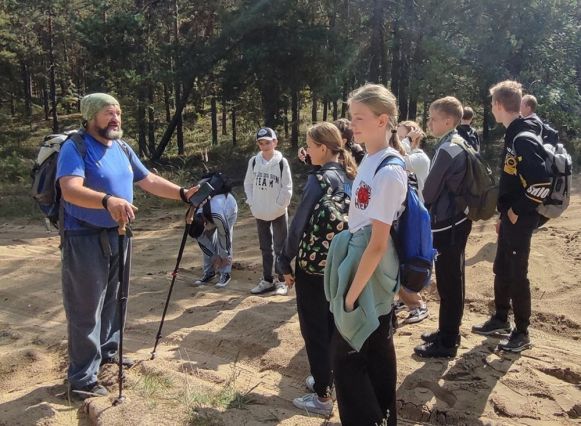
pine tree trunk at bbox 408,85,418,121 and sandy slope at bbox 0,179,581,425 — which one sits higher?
pine tree trunk at bbox 408,85,418,121

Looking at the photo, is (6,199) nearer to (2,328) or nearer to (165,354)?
(2,328)

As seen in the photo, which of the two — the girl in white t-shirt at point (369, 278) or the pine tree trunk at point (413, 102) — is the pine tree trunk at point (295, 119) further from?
the girl in white t-shirt at point (369, 278)

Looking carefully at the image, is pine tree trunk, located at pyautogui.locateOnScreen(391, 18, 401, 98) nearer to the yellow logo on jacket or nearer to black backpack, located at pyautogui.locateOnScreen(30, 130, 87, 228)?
the yellow logo on jacket

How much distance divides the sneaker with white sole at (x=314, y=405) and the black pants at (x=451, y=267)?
121 cm

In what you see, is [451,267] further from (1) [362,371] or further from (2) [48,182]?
(2) [48,182]

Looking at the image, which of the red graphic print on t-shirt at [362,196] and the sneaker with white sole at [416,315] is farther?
the sneaker with white sole at [416,315]

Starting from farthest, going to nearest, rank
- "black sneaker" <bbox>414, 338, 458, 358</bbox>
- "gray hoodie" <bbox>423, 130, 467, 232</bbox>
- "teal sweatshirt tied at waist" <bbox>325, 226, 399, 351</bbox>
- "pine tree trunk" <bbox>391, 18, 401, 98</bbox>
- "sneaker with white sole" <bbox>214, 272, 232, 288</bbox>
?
1. "pine tree trunk" <bbox>391, 18, 401, 98</bbox>
2. "sneaker with white sole" <bbox>214, 272, 232, 288</bbox>
3. "black sneaker" <bbox>414, 338, 458, 358</bbox>
4. "gray hoodie" <bbox>423, 130, 467, 232</bbox>
5. "teal sweatshirt tied at waist" <bbox>325, 226, 399, 351</bbox>

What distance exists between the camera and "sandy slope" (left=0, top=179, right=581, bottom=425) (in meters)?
3.43

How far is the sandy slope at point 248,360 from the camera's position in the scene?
3434 mm

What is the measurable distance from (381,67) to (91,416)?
19.7 m

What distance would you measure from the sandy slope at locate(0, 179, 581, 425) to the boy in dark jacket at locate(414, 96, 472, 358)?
1.65 feet

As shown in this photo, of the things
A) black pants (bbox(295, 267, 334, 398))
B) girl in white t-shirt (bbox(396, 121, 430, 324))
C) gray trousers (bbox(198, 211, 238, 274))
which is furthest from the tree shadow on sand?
gray trousers (bbox(198, 211, 238, 274))

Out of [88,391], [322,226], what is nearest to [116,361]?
[88,391]

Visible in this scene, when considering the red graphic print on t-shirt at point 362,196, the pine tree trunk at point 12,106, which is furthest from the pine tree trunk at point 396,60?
the pine tree trunk at point 12,106
